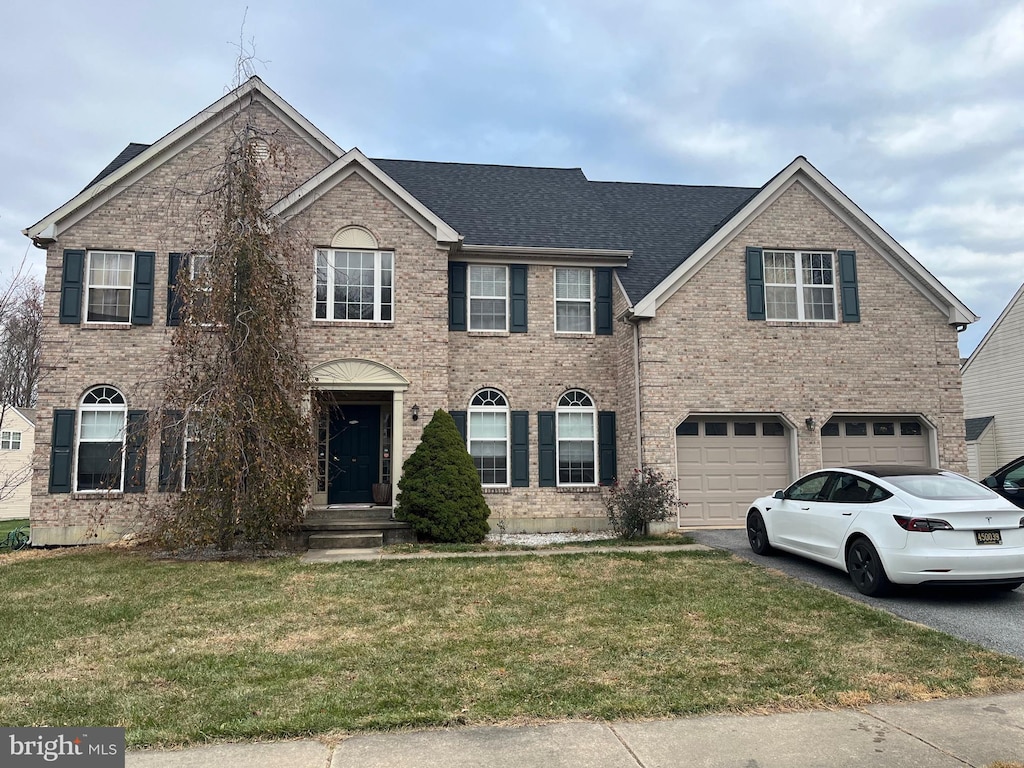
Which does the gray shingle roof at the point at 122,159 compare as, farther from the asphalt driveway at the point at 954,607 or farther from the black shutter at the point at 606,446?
the asphalt driveway at the point at 954,607

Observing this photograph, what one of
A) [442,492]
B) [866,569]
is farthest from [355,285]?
[866,569]

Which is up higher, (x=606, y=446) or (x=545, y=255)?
(x=545, y=255)

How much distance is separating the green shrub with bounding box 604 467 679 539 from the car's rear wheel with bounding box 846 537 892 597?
5006mm

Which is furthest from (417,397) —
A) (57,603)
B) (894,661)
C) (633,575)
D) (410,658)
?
(894,661)

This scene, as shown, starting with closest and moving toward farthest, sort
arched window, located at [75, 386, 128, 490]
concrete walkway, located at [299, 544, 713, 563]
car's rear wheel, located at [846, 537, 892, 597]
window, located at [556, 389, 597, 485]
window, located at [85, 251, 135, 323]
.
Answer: car's rear wheel, located at [846, 537, 892, 597]
concrete walkway, located at [299, 544, 713, 563]
arched window, located at [75, 386, 128, 490]
window, located at [85, 251, 135, 323]
window, located at [556, 389, 597, 485]

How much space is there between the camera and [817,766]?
4012 mm

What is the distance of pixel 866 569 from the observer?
848 cm

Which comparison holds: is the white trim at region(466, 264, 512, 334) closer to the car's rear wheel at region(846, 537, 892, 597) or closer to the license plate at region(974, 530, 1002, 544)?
the car's rear wheel at region(846, 537, 892, 597)

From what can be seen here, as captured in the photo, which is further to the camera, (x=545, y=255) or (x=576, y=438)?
(x=545, y=255)

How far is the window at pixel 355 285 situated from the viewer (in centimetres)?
1477

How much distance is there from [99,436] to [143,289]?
3170 mm

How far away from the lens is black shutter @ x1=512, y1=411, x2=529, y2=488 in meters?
15.4

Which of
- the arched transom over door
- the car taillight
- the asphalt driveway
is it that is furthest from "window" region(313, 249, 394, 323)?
the car taillight

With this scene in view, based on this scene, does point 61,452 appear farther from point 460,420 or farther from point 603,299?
point 603,299
